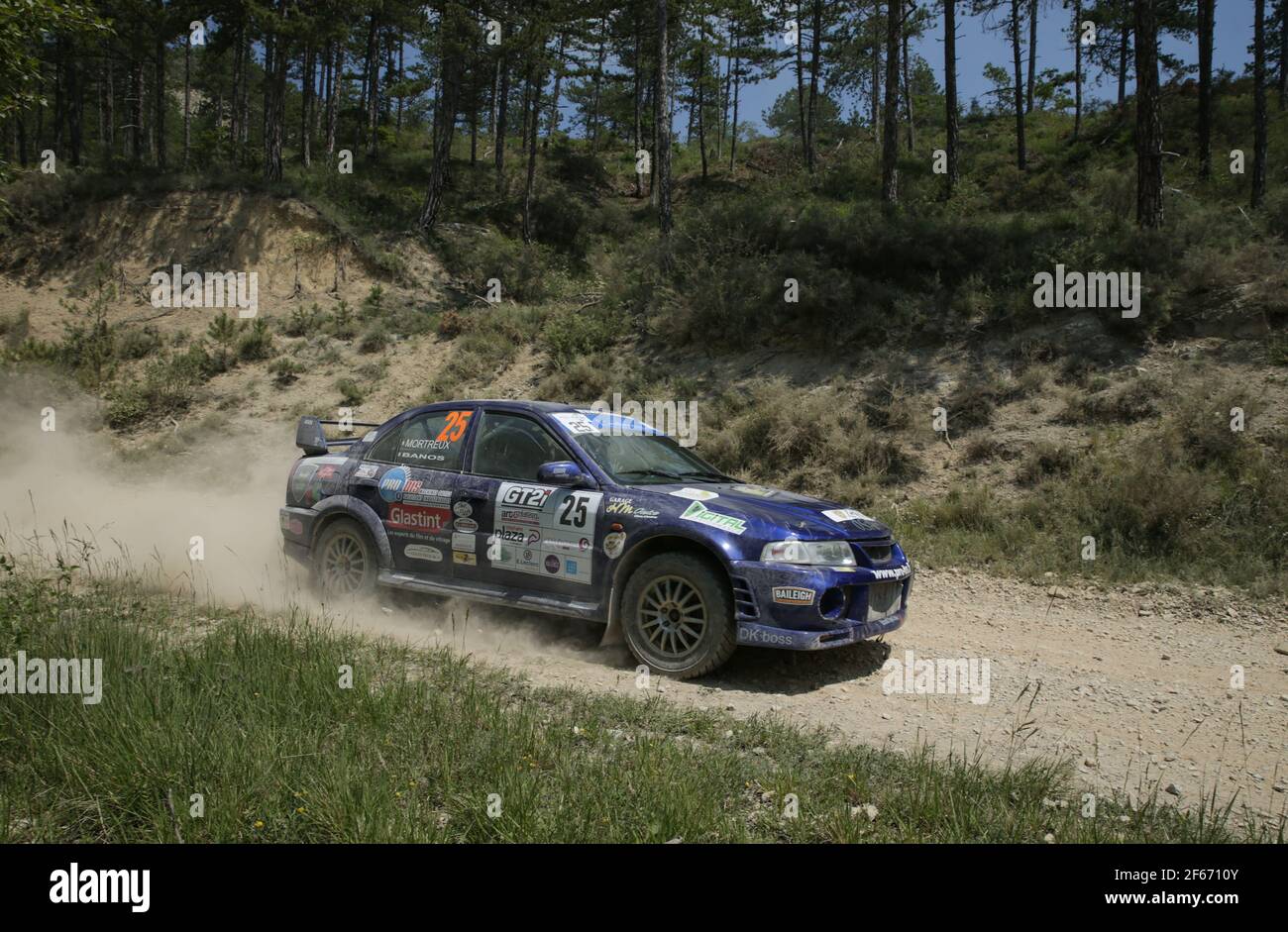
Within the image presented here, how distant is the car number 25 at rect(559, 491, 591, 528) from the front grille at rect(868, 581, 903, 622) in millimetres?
2037

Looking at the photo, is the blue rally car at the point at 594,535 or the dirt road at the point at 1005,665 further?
the blue rally car at the point at 594,535

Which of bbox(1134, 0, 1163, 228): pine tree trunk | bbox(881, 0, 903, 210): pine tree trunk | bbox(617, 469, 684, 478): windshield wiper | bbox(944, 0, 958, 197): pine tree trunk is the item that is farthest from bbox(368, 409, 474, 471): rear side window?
bbox(944, 0, 958, 197): pine tree trunk

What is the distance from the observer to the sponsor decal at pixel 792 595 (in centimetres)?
511

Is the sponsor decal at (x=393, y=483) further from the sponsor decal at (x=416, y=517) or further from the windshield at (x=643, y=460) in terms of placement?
the windshield at (x=643, y=460)

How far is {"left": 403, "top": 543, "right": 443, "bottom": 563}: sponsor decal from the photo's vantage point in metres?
6.54

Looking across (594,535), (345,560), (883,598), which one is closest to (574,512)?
(594,535)

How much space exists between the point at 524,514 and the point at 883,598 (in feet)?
8.70

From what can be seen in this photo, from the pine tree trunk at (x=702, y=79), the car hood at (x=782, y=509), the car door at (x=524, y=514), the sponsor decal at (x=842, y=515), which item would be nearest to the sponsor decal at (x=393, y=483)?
the car door at (x=524, y=514)

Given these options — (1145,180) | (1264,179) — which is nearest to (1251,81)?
(1264,179)

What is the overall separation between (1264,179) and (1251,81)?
17.5 meters

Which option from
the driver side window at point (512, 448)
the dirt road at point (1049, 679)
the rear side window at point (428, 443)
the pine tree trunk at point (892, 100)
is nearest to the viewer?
the dirt road at point (1049, 679)

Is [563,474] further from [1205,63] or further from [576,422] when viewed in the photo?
[1205,63]

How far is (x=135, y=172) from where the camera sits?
25.7 m
